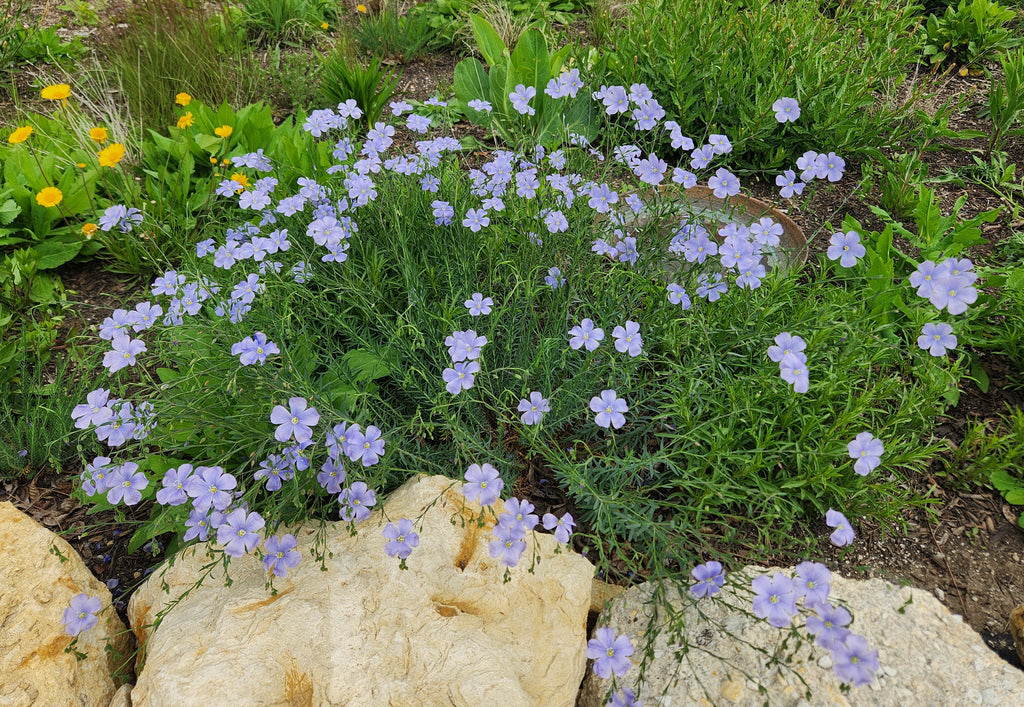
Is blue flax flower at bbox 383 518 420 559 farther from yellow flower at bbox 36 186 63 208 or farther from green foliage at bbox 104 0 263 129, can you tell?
green foliage at bbox 104 0 263 129

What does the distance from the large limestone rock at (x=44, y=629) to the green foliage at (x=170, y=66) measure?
101 inches

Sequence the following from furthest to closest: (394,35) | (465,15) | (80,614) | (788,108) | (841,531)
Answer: (465,15) → (394,35) → (788,108) → (80,614) → (841,531)

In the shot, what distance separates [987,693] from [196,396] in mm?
2299

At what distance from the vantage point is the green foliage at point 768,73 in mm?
3305

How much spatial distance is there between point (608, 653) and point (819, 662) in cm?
65

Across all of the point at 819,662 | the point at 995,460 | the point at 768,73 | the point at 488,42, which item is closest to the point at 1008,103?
the point at 768,73

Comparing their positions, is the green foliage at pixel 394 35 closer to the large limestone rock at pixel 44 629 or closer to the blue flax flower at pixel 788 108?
the blue flax flower at pixel 788 108

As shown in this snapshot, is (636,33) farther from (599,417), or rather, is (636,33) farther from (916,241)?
(599,417)

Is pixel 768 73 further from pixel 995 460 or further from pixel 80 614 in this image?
pixel 80 614

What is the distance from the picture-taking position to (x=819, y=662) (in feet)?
5.57

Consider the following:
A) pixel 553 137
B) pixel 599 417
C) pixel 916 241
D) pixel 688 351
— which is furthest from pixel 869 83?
pixel 599 417

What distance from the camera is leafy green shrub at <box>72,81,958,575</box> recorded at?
Answer: 182 cm

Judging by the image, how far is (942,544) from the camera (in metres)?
2.13

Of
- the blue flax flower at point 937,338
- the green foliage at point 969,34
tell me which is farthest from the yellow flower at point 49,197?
the green foliage at point 969,34
